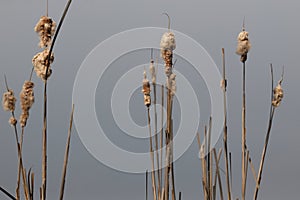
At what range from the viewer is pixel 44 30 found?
0.90 meters

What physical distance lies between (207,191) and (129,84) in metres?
0.49

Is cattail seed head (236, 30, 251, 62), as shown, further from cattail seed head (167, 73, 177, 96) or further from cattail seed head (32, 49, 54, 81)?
cattail seed head (32, 49, 54, 81)

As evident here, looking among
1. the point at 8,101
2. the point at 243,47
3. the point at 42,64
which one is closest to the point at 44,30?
the point at 42,64

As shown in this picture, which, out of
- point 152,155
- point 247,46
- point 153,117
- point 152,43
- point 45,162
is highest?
point 152,43

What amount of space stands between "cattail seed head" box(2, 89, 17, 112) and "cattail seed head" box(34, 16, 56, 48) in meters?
0.25

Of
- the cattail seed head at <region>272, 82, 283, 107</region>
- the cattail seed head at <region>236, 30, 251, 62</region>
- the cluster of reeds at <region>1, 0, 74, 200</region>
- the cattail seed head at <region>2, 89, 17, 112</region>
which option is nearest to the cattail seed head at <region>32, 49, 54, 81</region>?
the cluster of reeds at <region>1, 0, 74, 200</region>

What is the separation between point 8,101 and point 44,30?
0.87 feet

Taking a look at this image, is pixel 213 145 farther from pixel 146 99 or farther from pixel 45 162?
pixel 45 162

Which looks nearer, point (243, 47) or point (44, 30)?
point (44, 30)

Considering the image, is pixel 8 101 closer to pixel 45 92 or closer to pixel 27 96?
pixel 27 96

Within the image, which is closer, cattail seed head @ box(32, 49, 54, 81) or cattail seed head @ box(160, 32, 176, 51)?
cattail seed head @ box(32, 49, 54, 81)

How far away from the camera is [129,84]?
1.48 meters

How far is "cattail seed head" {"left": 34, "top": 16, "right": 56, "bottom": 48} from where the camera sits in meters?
0.89

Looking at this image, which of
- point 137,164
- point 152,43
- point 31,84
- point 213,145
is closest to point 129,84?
point 152,43
